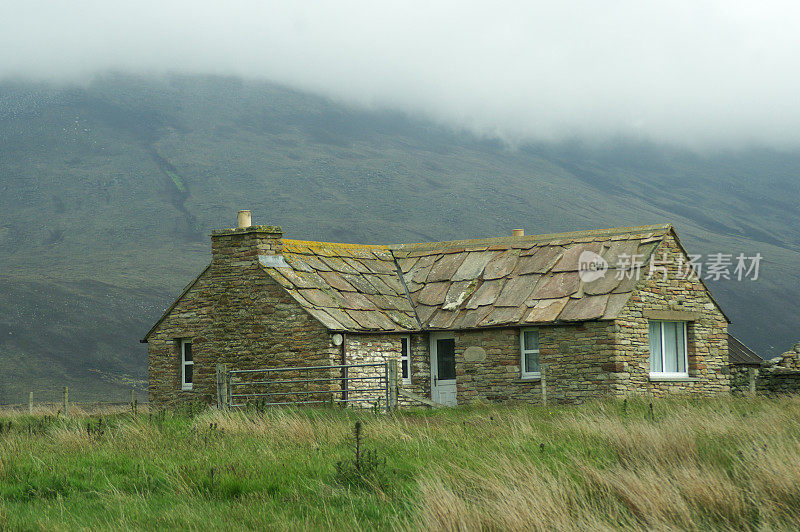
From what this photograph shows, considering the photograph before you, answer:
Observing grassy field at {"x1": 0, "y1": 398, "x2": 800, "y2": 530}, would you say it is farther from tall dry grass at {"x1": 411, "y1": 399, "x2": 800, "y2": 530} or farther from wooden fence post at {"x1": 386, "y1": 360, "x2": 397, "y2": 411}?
wooden fence post at {"x1": 386, "y1": 360, "x2": 397, "y2": 411}

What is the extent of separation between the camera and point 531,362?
24.0 m

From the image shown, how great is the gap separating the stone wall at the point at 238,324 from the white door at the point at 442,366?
3493mm

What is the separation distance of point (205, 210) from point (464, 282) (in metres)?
126

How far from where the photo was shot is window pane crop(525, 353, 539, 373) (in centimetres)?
2394

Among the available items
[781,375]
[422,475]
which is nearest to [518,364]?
[781,375]

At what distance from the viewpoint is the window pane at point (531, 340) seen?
23969 millimetres

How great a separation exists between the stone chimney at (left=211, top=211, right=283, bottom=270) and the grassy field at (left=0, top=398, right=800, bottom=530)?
891 cm

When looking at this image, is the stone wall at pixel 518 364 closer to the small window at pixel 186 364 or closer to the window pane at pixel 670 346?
the window pane at pixel 670 346

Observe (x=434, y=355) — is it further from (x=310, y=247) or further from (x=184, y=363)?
(x=184, y=363)

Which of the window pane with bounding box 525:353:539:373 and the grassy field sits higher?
the window pane with bounding box 525:353:539:373

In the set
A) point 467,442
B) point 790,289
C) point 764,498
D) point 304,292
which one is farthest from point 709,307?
point 790,289

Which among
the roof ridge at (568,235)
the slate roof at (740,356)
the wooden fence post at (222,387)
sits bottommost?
the slate roof at (740,356)

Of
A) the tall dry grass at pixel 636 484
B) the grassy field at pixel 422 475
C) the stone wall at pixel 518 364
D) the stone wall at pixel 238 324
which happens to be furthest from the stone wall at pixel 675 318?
the tall dry grass at pixel 636 484

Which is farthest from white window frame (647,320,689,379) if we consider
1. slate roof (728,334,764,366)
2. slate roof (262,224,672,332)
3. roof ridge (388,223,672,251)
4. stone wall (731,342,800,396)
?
slate roof (728,334,764,366)
